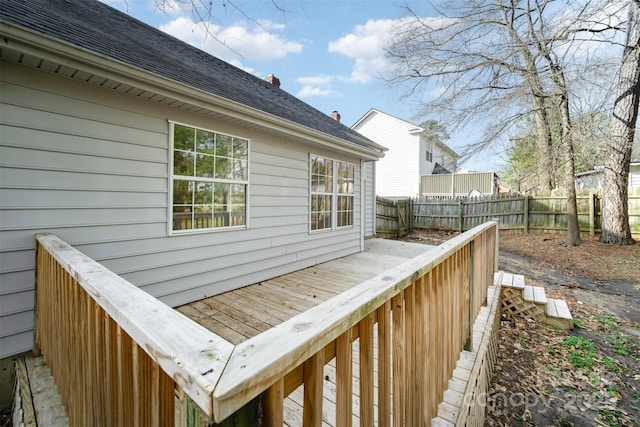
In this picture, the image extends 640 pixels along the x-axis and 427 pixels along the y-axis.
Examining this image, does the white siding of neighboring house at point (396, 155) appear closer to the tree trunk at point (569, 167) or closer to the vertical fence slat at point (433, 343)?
the tree trunk at point (569, 167)

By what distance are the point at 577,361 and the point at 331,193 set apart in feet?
14.9

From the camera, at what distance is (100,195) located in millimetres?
2857

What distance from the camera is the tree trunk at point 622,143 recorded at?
755 centimetres

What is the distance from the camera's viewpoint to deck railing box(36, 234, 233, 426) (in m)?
0.60

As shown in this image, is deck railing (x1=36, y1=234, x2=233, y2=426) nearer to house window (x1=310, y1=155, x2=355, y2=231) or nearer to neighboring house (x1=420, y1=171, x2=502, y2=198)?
house window (x1=310, y1=155, x2=355, y2=231)

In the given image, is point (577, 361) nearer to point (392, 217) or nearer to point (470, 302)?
point (470, 302)

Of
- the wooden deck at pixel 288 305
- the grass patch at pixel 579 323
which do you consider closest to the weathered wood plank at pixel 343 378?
the wooden deck at pixel 288 305

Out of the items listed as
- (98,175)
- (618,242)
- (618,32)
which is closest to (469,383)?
(98,175)

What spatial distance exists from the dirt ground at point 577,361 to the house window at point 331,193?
3589mm

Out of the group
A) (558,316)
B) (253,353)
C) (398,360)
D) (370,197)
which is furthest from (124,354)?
(370,197)

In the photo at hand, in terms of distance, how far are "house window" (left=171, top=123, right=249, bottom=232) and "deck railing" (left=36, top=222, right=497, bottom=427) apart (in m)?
1.71

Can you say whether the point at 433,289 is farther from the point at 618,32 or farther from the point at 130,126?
the point at 618,32

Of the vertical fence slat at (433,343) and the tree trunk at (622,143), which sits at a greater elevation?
the tree trunk at (622,143)

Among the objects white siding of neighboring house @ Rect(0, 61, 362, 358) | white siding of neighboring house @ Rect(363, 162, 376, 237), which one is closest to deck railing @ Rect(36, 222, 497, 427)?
white siding of neighboring house @ Rect(0, 61, 362, 358)
